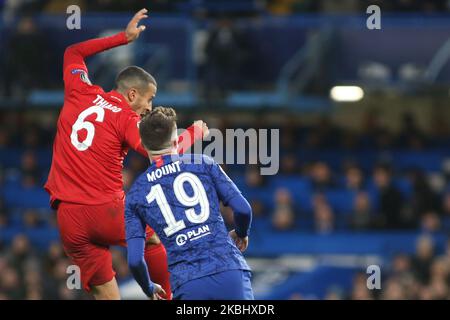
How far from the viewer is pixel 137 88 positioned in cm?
870

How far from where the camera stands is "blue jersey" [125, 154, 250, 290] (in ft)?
24.3

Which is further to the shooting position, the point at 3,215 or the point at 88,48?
the point at 3,215

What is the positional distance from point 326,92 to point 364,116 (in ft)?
3.72

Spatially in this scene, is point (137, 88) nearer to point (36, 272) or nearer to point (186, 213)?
point (186, 213)

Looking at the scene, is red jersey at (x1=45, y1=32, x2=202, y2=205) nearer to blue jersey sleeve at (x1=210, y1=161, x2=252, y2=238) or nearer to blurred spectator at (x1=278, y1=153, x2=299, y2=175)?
blue jersey sleeve at (x1=210, y1=161, x2=252, y2=238)

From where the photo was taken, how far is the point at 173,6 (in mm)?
19484

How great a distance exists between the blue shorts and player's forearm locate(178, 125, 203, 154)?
105cm

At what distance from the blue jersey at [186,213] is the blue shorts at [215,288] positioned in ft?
0.13

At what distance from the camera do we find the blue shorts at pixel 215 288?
24.1 feet

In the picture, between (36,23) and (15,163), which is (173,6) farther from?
(15,163)

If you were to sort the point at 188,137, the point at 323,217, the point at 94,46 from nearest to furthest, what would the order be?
the point at 188,137, the point at 94,46, the point at 323,217

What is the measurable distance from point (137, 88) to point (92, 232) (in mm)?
1150

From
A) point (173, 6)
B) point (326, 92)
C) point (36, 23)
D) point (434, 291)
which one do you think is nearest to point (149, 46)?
point (173, 6)

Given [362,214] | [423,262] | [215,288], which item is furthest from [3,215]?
[215,288]
